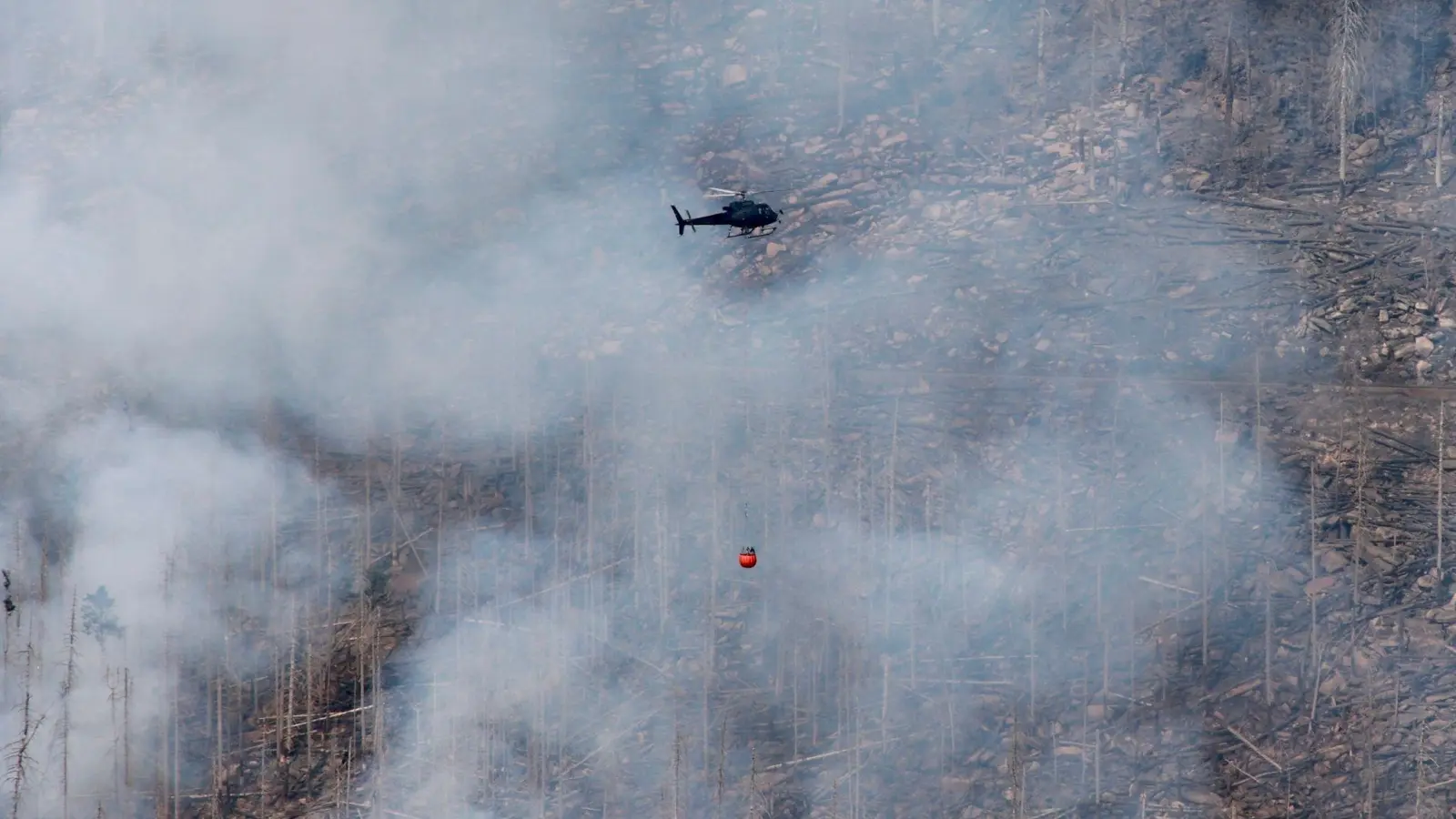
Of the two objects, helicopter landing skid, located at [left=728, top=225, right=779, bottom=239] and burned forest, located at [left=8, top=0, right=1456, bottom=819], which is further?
helicopter landing skid, located at [left=728, top=225, right=779, bottom=239]

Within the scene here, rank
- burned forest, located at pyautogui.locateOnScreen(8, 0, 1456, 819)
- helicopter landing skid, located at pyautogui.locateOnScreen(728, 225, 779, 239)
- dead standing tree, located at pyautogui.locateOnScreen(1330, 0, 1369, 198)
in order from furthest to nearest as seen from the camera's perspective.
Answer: dead standing tree, located at pyautogui.locateOnScreen(1330, 0, 1369, 198)
helicopter landing skid, located at pyautogui.locateOnScreen(728, 225, 779, 239)
burned forest, located at pyautogui.locateOnScreen(8, 0, 1456, 819)

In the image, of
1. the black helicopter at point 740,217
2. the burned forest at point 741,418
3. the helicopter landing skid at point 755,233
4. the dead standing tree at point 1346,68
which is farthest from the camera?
the dead standing tree at point 1346,68

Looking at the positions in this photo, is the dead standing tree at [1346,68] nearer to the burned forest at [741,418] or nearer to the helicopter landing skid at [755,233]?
the burned forest at [741,418]

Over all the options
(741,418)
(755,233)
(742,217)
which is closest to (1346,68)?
(755,233)

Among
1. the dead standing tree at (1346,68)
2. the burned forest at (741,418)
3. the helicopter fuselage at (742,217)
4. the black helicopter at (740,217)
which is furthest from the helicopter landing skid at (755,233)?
the dead standing tree at (1346,68)

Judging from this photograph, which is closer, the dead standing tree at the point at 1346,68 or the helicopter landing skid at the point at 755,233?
the helicopter landing skid at the point at 755,233

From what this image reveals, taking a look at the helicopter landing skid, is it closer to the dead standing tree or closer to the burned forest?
the burned forest

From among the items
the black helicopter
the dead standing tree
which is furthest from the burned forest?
the black helicopter

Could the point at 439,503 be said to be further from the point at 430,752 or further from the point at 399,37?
the point at 399,37
